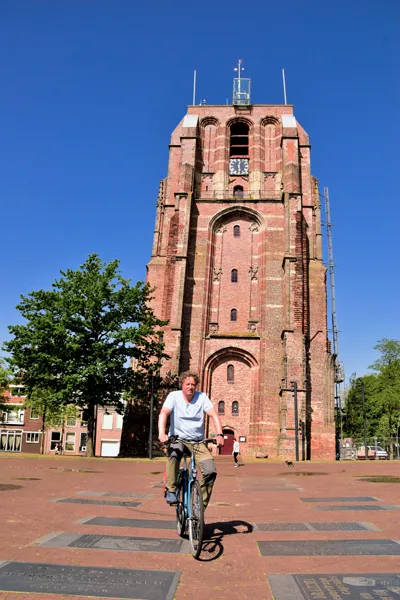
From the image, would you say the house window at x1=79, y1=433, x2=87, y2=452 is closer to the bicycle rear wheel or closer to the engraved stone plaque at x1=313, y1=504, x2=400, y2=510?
the engraved stone plaque at x1=313, y1=504, x2=400, y2=510

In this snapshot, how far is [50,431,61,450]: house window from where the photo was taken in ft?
182

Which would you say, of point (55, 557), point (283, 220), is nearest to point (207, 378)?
point (283, 220)

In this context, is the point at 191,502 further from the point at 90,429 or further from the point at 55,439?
the point at 55,439

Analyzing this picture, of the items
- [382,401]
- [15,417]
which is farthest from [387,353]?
[15,417]

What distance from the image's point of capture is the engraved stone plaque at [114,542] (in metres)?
4.70

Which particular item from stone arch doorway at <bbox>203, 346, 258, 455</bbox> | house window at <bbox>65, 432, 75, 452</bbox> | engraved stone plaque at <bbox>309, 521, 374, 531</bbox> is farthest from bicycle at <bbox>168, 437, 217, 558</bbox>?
house window at <bbox>65, 432, 75, 452</bbox>

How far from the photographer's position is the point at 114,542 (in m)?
4.92

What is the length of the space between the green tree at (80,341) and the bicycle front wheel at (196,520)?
21.5m

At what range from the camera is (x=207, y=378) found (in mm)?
33625

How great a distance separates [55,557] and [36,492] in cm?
563

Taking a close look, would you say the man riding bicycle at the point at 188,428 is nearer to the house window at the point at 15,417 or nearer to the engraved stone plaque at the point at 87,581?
the engraved stone plaque at the point at 87,581

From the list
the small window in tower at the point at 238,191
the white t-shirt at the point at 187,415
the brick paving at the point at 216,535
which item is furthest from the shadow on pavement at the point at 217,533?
the small window in tower at the point at 238,191

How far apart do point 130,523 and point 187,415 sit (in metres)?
2.01

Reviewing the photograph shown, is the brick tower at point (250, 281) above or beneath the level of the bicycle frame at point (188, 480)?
above
